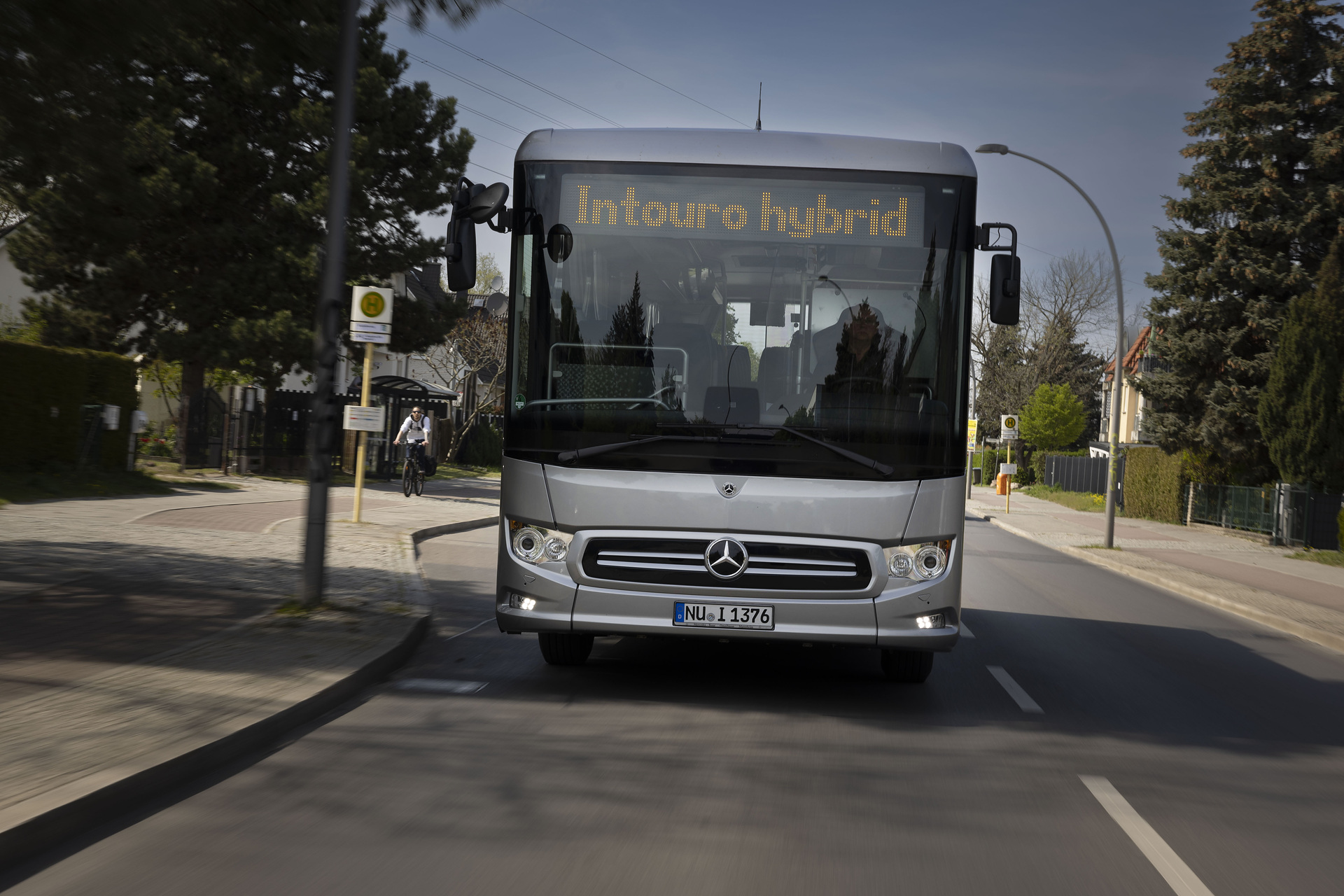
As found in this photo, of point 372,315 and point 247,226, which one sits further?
point 247,226

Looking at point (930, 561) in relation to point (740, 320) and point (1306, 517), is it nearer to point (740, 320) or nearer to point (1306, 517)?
point (740, 320)

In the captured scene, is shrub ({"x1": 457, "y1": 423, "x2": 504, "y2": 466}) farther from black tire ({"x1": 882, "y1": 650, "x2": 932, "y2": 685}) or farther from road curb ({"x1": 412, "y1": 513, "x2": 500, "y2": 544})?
black tire ({"x1": 882, "y1": 650, "x2": 932, "y2": 685})

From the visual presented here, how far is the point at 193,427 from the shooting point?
2600 centimetres

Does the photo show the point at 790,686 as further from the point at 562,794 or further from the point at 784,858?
the point at 784,858

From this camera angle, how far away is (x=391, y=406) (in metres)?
31.5

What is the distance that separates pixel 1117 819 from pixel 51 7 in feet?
20.4

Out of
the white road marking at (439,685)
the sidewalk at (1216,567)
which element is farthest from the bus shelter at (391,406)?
the white road marking at (439,685)

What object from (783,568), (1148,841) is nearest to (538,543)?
(783,568)

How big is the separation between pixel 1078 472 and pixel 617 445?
5200cm

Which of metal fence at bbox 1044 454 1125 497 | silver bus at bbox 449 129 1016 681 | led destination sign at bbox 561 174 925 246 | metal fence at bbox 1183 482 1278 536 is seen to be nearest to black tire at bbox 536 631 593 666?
silver bus at bbox 449 129 1016 681

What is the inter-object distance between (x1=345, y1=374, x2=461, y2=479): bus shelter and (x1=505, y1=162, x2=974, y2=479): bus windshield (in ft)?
68.9

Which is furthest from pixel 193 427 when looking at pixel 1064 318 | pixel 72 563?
pixel 1064 318

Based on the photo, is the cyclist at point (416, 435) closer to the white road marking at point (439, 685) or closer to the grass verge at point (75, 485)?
the grass verge at point (75, 485)

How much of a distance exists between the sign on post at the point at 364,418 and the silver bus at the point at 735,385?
26.0 ft
